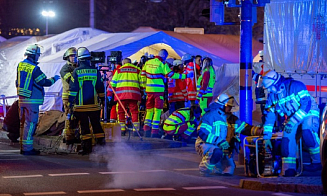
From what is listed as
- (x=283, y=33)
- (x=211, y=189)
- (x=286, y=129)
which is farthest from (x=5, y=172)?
(x=283, y=33)

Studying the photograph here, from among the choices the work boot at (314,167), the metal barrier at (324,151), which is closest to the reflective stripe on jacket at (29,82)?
the work boot at (314,167)

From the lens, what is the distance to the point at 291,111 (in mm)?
11352

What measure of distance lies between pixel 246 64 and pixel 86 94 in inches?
136

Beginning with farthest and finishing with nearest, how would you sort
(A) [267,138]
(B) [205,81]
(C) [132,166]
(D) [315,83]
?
(B) [205,81]
(D) [315,83]
(C) [132,166]
(A) [267,138]

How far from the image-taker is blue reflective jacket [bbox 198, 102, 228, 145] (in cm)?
1151

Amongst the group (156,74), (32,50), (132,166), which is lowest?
(132,166)

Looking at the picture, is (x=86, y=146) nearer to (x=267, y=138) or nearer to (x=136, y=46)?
(x=267, y=138)

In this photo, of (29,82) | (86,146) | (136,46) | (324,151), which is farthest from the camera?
(136,46)

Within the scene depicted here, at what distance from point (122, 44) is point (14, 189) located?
1137 cm

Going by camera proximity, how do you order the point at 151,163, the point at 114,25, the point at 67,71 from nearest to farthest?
the point at 151,163, the point at 67,71, the point at 114,25

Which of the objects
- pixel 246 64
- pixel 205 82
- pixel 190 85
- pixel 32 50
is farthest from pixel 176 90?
pixel 246 64

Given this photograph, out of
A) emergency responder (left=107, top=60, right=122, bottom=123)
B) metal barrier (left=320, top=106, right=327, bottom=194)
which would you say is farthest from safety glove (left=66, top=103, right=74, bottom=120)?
metal barrier (left=320, top=106, right=327, bottom=194)

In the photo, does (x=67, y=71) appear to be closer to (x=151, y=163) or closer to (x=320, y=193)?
(x=151, y=163)

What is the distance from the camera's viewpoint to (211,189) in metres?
10.2
